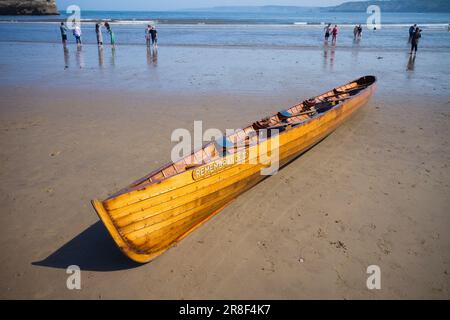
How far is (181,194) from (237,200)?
1.70 meters

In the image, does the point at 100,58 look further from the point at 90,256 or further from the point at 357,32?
the point at 357,32

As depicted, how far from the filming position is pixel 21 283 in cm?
415

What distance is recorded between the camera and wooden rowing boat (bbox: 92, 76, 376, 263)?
3.96 meters

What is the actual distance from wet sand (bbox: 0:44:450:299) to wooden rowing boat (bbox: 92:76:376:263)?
296 millimetres

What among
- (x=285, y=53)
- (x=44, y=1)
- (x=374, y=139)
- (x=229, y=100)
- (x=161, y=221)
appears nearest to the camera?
(x=161, y=221)

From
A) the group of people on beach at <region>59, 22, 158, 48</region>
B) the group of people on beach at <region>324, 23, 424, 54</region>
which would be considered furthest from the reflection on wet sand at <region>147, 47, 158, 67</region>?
the group of people on beach at <region>324, 23, 424, 54</region>

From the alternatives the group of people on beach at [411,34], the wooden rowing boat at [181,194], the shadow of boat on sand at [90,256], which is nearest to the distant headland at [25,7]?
the group of people on beach at [411,34]

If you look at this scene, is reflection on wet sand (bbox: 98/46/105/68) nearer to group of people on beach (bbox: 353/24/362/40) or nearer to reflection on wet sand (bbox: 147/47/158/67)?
reflection on wet sand (bbox: 147/47/158/67)

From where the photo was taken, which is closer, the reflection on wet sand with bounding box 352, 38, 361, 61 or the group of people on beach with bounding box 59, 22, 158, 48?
the reflection on wet sand with bounding box 352, 38, 361, 61

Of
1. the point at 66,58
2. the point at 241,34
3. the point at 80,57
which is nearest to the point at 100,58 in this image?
the point at 80,57

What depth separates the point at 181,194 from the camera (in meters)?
4.51
